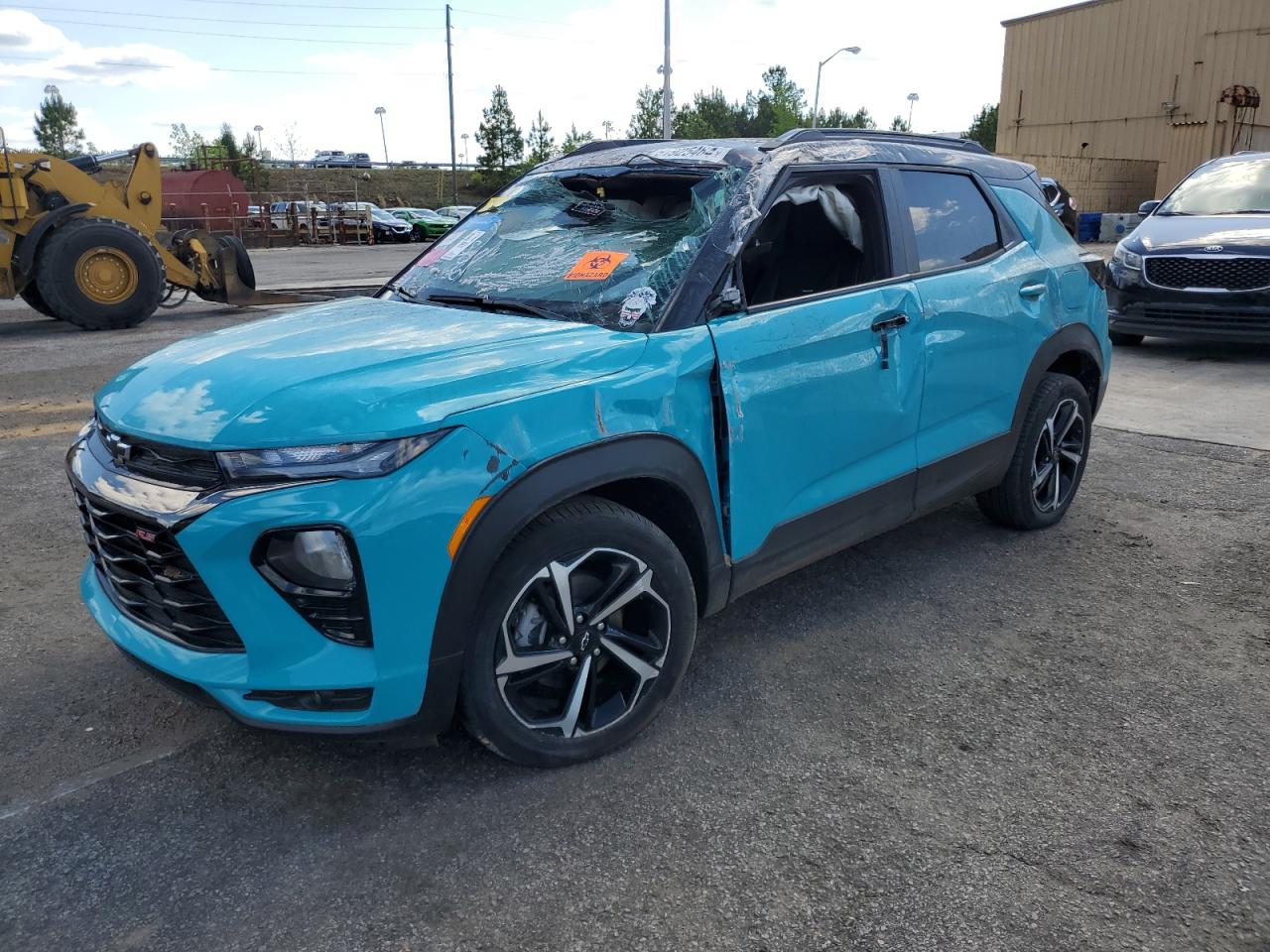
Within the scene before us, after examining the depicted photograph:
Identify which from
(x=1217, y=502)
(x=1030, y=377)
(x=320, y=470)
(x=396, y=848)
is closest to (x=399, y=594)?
(x=320, y=470)

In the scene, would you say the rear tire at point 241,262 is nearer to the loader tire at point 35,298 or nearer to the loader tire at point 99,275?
the loader tire at point 99,275

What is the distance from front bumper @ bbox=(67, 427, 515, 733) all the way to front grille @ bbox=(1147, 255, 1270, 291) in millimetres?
8238

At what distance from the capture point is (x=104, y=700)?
3232 mm

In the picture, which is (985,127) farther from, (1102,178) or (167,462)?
(167,462)

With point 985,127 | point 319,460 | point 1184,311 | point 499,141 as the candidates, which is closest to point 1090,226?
point 1184,311

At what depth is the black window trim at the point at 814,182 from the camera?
3.17 meters

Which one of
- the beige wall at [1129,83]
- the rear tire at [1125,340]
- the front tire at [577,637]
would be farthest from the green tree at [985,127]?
the front tire at [577,637]

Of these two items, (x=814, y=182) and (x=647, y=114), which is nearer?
(x=814, y=182)

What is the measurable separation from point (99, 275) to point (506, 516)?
10.4 m

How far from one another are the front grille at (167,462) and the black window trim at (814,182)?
1460 mm

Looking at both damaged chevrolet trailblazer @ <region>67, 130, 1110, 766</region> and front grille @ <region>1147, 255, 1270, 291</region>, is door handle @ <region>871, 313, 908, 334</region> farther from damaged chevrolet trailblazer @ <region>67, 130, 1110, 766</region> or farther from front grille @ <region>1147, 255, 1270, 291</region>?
front grille @ <region>1147, 255, 1270, 291</region>

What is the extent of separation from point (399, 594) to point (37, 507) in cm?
368

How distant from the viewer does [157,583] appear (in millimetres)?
2508

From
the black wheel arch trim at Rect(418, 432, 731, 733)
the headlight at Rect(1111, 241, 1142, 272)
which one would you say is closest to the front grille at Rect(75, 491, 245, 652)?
the black wheel arch trim at Rect(418, 432, 731, 733)
